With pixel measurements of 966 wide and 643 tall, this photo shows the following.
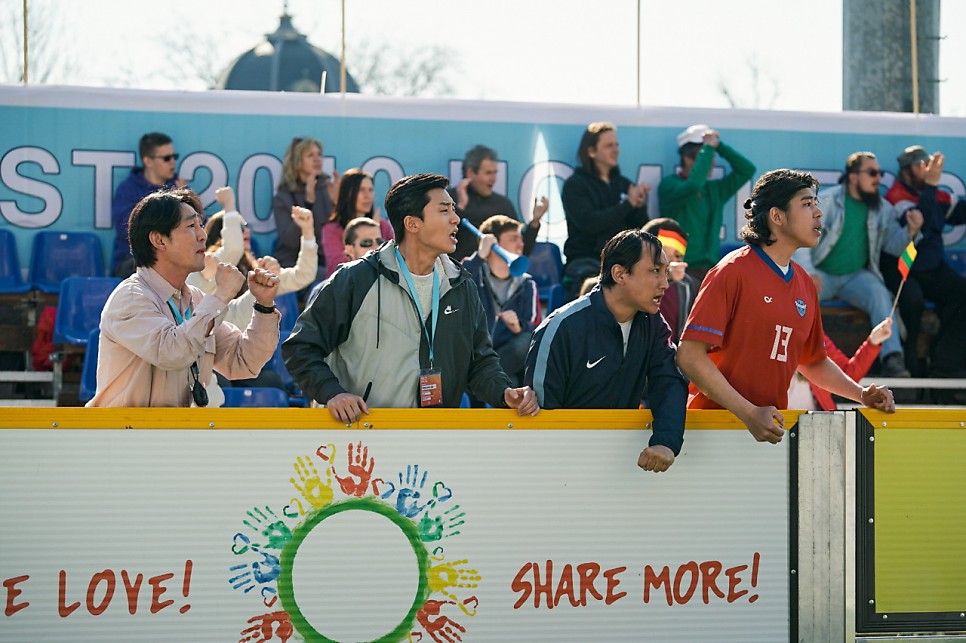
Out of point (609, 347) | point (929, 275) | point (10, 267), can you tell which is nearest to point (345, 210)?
point (10, 267)

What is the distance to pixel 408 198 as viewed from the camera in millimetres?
4621

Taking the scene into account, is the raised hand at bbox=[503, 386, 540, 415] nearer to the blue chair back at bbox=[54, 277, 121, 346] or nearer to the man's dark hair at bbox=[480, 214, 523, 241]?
the man's dark hair at bbox=[480, 214, 523, 241]

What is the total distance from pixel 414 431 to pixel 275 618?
80 cm

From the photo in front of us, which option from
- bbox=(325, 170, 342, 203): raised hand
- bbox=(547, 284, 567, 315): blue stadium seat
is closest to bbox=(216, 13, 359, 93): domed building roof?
bbox=(325, 170, 342, 203): raised hand

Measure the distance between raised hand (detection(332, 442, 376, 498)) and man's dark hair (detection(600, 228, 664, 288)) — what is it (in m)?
1.22

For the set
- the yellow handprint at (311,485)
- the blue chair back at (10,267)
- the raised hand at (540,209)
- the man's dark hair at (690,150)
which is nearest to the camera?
the yellow handprint at (311,485)

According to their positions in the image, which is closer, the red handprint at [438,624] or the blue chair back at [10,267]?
the red handprint at [438,624]

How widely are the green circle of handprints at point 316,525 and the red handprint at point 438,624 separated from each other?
0.03 metres

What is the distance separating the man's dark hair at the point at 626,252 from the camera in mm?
4699

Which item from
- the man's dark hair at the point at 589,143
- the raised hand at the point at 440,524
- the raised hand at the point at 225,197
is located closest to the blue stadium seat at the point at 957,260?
the man's dark hair at the point at 589,143

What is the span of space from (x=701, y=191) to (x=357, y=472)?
547 centimetres

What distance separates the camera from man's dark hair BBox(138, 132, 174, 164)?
849 centimetres

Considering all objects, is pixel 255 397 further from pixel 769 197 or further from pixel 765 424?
pixel 765 424

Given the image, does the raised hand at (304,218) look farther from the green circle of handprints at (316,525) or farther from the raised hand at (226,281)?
the green circle of handprints at (316,525)
